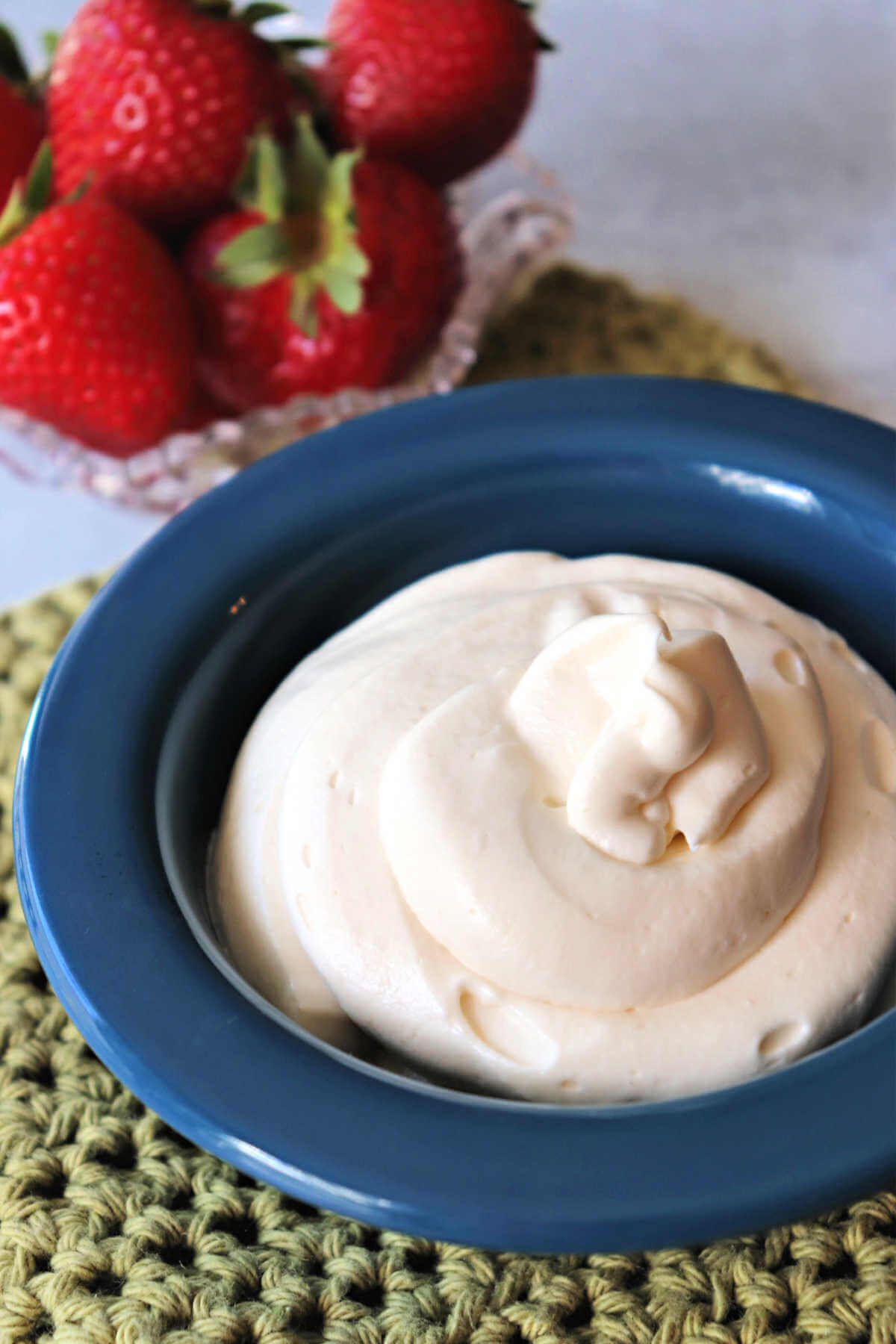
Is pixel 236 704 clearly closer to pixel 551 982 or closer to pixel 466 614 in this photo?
pixel 466 614

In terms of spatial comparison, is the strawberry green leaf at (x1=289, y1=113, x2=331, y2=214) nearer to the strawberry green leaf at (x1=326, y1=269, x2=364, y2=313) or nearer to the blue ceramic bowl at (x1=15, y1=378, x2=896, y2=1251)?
the strawberry green leaf at (x1=326, y1=269, x2=364, y2=313)

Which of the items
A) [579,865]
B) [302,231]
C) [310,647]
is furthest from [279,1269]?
[302,231]

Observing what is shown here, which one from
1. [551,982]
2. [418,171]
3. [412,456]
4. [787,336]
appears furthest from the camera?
[787,336]

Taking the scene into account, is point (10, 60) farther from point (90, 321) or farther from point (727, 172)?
point (727, 172)

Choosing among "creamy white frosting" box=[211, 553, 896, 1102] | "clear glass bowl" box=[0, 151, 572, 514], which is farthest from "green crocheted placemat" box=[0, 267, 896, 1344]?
"clear glass bowl" box=[0, 151, 572, 514]

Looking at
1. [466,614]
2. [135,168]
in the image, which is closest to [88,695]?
[466,614]

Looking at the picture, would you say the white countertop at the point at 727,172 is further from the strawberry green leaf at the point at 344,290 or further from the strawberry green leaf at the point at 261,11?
A: the strawberry green leaf at the point at 261,11
